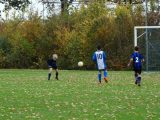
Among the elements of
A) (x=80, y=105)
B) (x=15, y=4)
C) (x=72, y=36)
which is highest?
(x=15, y=4)

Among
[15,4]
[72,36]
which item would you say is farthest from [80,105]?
[15,4]

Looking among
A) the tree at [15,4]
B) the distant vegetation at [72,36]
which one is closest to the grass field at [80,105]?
the distant vegetation at [72,36]

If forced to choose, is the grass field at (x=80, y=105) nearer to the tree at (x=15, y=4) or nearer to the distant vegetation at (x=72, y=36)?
the distant vegetation at (x=72, y=36)

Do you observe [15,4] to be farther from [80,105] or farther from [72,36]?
[80,105]

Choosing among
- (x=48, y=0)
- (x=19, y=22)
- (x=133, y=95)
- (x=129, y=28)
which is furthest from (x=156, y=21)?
(x=133, y=95)

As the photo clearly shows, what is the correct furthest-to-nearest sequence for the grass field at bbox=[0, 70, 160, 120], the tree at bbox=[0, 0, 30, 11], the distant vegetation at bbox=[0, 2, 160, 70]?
the tree at bbox=[0, 0, 30, 11], the distant vegetation at bbox=[0, 2, 160, 70], the grass field at bbox=[0, 70, 160, 120]

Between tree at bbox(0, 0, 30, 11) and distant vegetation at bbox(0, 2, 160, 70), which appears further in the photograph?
tree at bbox(0, 0, 30, 11)

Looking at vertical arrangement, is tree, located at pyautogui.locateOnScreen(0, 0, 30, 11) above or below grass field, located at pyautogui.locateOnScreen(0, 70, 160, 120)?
above

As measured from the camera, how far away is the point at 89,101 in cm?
1744

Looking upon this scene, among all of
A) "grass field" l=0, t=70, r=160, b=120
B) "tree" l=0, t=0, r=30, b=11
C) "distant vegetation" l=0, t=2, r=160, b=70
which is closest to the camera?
"grass field" l=0, t=70, r=160, b=120

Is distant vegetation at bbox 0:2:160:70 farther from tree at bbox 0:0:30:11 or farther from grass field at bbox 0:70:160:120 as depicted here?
grass field at bbox 0:70:160:120

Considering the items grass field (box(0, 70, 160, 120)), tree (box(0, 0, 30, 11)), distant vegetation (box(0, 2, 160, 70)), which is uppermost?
tree (box(0, 0, 30, 11))

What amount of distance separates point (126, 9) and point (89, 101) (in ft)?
111

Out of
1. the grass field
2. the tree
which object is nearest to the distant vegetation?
the tree
